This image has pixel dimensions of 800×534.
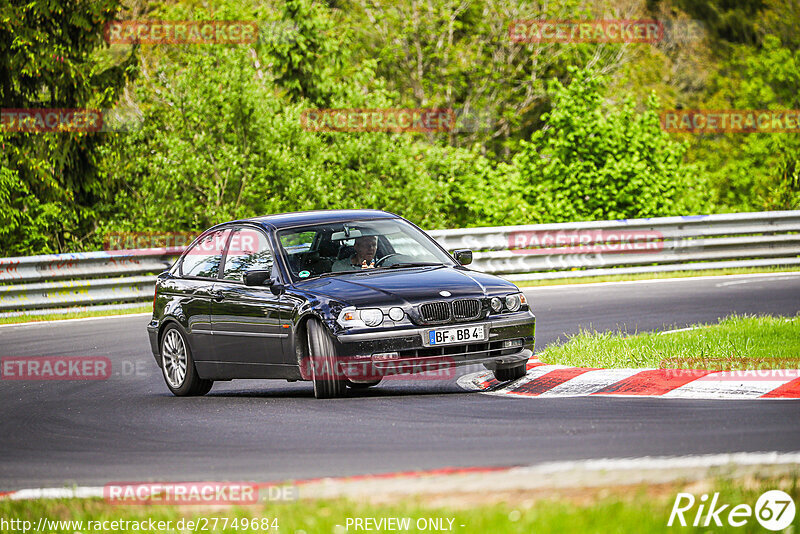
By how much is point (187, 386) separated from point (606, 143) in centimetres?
1747

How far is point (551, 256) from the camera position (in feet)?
68.6

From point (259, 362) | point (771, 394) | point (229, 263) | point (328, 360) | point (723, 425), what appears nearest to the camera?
point (723, 425)

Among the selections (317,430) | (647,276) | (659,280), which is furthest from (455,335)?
(647,276)

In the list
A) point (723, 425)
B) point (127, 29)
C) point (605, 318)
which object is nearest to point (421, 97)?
point (127, 29)

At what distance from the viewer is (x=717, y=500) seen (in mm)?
5008

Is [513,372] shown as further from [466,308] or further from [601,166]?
[601,166]

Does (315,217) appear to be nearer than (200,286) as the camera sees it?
Yes

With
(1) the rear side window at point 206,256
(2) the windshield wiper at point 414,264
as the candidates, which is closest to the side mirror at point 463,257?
(2) the windshield wiper at point 414,264

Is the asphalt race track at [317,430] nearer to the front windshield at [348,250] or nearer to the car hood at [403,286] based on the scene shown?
the car hood at [403,286]

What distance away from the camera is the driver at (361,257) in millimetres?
10352

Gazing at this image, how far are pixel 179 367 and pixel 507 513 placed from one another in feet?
21.7

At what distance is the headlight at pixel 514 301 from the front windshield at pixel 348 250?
101cm

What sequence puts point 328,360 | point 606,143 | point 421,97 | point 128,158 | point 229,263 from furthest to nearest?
point 421,97, point 128,158, point 606,143, point 229,263, point 328,360

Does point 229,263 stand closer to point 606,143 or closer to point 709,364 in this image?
point 709,364
